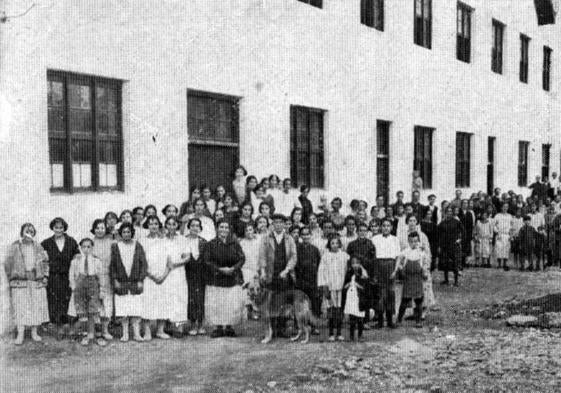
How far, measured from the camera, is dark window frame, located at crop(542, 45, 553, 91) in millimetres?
29400

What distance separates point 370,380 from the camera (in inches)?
279

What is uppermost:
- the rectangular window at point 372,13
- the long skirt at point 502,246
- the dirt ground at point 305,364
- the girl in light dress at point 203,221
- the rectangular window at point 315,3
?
the rectangular window at point 372,13

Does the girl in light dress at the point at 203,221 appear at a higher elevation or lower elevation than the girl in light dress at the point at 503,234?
higher

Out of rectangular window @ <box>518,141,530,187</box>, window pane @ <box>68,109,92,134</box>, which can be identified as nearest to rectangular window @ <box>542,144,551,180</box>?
rectangular window @ <box>518,141,530,187</box>

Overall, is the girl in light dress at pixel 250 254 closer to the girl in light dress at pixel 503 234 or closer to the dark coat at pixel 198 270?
the dark coat at pixel 198 270

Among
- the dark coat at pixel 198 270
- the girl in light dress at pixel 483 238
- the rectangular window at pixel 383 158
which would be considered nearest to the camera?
the dark coat at pixel 198 270

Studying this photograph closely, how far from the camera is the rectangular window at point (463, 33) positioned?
22.1m

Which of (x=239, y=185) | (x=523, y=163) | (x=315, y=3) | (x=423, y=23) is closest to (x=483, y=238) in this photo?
(x=423, y=23)

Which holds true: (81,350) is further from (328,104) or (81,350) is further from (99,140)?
(328,104)

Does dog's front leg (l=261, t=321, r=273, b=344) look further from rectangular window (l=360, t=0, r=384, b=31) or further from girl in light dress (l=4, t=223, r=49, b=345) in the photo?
rectangular window (l=360, t=0, r=384, b=31)

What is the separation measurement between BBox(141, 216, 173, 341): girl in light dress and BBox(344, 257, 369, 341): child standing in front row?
2214mm

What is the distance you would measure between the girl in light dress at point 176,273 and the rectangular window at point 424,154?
38.8 feet

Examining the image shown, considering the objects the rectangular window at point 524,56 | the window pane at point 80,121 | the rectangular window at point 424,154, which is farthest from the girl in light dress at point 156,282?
the rectangular window at point 524,56

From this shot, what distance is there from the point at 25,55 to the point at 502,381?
6852 millimetres
